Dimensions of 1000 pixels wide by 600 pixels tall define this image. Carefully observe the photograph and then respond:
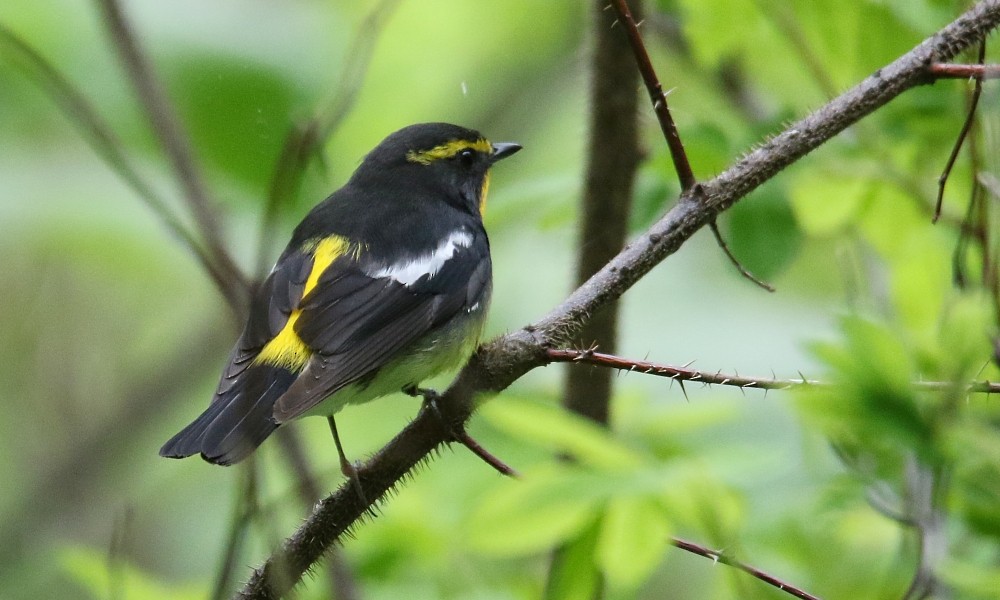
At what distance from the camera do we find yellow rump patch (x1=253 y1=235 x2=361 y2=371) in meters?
3.06

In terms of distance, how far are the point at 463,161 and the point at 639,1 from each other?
1034 mm

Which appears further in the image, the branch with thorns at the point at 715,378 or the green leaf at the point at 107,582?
the green leaf at the point at 107,582

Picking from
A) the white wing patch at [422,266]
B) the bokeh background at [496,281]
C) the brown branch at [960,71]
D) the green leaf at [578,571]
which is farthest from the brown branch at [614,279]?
the white wing patch at [422,266]

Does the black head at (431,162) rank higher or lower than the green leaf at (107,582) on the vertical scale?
higher

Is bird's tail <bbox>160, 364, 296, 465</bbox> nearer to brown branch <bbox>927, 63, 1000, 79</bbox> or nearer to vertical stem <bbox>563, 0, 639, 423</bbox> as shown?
vertical stem <bbox>563, 0, 639, 423</bbox>

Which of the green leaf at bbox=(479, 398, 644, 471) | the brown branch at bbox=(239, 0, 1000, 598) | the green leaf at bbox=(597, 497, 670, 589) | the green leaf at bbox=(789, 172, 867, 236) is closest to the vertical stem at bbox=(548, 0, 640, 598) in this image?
the green leaf at bbox=(789, 172, 867, 236)

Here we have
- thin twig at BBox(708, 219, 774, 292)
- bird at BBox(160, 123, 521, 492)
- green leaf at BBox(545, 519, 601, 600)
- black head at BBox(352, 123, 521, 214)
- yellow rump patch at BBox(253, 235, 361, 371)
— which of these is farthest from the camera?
black head at BBox(352, 123, 521, 214)

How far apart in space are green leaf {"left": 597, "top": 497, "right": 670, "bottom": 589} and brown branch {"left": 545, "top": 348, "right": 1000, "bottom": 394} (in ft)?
1.41

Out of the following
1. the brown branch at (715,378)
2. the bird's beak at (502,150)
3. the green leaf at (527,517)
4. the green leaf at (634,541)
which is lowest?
the green leaf at (634,541)

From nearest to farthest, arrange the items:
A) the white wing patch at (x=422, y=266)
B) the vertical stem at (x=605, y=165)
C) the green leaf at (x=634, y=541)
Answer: the green leaf at (x=634, y=541) → the vertical stem at (x=605, y=165) → the white wing patch at (x=422, y=266)

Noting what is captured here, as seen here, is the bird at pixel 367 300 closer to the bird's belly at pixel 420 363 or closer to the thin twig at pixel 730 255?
the bird's belly at pixel 420 363

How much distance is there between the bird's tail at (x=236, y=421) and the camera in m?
2.54

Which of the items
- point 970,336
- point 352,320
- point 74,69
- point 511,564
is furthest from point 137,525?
point 970,336

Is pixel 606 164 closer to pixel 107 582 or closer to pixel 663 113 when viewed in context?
pixel 663 113
